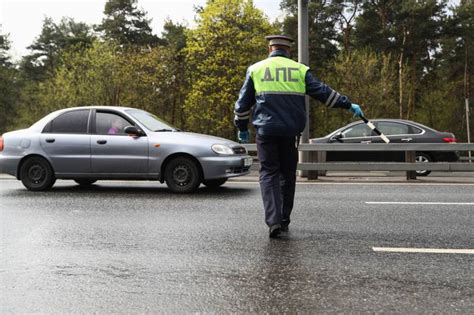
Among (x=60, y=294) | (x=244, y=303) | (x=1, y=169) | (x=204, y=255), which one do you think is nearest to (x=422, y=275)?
(x=244, y=303)

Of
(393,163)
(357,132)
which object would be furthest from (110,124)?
(357,132)

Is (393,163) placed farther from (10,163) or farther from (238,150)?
(10,163)

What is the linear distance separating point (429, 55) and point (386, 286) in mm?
41267

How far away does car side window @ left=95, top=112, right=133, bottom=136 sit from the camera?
902 centimetres

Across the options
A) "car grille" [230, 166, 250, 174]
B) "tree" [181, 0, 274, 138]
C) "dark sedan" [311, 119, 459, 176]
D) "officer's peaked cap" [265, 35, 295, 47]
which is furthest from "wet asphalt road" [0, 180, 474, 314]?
"tree" [181, 0, 274, 138]

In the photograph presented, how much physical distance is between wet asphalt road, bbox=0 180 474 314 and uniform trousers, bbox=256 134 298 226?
0.93ft

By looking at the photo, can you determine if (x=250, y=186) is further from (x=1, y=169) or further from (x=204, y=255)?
(x=204, y=255)

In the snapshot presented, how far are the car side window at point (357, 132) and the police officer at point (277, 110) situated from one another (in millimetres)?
8601

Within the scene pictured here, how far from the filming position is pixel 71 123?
30.3ft

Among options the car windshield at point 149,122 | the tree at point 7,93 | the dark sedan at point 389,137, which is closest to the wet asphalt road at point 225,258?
the car windshield at point 149,122

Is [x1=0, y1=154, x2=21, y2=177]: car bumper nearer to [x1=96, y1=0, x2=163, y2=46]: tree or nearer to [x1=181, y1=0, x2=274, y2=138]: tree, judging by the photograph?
[x1=181, y1=0, x2=274, y2=138]: tree

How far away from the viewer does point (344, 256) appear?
4.56 m

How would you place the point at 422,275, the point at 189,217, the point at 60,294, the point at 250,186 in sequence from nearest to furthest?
1. the point at 60,294
2. the point at 422,275
3. the point at 189,217
4. the point at 250,186

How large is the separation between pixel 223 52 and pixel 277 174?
111ft
